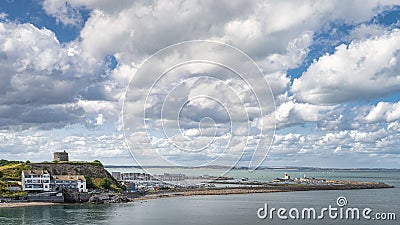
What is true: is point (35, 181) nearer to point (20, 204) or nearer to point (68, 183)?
point (68, 183)

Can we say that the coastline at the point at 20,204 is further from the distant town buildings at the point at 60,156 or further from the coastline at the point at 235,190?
the distant town buildings at the point at 60,156

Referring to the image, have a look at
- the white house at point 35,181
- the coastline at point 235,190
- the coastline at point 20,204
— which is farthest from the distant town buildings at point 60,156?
the coastline at point 20,204

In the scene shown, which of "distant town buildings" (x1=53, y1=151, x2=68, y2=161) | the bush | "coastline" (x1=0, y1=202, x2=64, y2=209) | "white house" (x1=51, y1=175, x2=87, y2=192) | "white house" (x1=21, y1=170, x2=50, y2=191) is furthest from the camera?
"distant town buildings" (x1=53, y1=151, x2=68, y2=161)

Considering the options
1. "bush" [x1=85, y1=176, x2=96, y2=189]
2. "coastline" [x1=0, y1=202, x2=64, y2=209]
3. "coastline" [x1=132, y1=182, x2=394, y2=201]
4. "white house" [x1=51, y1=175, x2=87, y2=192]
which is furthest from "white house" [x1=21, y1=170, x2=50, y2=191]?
"coastline" [x1=132, y1=182, x2=394, y2=201]

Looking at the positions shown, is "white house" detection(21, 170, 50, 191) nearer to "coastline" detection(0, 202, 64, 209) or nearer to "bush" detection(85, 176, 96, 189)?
"coastline" detection(0, 202, 64, 209)

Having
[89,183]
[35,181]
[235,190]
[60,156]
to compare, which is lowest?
[235,190]

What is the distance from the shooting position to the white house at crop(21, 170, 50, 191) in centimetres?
9175

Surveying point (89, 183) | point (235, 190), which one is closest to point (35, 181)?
point (89, 183)

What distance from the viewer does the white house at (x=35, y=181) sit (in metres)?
91.8

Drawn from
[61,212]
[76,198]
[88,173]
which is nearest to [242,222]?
[61,212]

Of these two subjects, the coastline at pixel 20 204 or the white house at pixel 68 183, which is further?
the white house at pixel 68 183

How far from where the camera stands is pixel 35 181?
304ft

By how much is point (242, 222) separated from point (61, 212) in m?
29.4

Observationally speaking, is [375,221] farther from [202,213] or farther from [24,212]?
[24,212]
